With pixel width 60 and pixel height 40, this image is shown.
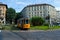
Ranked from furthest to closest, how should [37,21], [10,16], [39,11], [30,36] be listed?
[39,11], [10,16], [37,21], [30,36]

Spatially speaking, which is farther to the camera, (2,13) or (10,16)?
(2,13)

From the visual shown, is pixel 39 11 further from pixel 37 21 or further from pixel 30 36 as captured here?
pixel 30 36

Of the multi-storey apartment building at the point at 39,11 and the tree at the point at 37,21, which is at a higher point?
the multi-storey apartment building at the point at 39,11

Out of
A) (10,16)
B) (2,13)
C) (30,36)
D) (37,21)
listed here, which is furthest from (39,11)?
(30,36)

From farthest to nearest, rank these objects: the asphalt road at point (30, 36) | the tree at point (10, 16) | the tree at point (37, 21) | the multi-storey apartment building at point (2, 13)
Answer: the multi-storey apartment building at point (2, 13)
the tree at point (10, 16)
the tree at point (37, 21)
the asphalt road at point (30, 36)

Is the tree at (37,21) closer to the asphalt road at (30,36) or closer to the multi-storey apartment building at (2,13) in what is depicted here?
the multi-storey apartment building at (2,13)

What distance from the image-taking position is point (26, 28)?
41.3 m

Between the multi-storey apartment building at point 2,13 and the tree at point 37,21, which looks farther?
the multi-storey apartment building at point 2,13

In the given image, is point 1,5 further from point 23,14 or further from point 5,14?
point 23,14

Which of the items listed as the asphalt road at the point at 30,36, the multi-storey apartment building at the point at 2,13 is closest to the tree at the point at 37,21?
the multi-storey apartment building at the point at 2,13

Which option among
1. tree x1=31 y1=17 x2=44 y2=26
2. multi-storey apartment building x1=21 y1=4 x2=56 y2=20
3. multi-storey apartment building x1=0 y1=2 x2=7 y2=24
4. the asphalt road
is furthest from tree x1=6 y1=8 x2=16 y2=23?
the asphalt road

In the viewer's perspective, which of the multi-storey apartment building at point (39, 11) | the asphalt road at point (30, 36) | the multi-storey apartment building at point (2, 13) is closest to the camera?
the asphalt road at point (30, 36)

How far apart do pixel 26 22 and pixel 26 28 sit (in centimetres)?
203

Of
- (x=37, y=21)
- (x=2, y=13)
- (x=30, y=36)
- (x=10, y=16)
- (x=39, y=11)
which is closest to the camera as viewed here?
(x=30, y=36)
